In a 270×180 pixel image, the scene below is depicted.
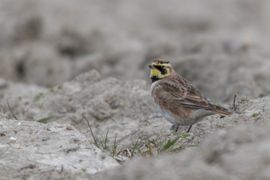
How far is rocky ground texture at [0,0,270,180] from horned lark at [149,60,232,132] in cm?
15

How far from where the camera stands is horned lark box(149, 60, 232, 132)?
8.57 meters

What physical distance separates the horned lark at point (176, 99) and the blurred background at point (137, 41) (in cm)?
182

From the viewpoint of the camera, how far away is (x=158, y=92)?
8984 millimetres

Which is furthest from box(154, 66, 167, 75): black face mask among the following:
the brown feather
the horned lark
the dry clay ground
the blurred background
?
the blurred background

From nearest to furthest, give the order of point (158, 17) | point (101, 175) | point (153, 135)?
point (101, 175) < point (153, 135) < point (158, 17)

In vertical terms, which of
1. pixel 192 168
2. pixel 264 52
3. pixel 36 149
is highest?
pixel 264 52

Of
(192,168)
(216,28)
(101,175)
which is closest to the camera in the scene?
(192,168)

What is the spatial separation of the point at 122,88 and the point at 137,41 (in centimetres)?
751

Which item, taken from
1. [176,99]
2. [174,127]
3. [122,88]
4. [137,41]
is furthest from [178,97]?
[137,41]

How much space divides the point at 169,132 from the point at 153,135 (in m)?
0.28

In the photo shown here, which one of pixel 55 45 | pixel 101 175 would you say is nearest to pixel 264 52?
pixel 55 45

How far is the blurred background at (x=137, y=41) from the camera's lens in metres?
12.8

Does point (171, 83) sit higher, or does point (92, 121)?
point (171, 83)

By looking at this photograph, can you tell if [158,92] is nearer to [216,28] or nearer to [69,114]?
[69,114]
